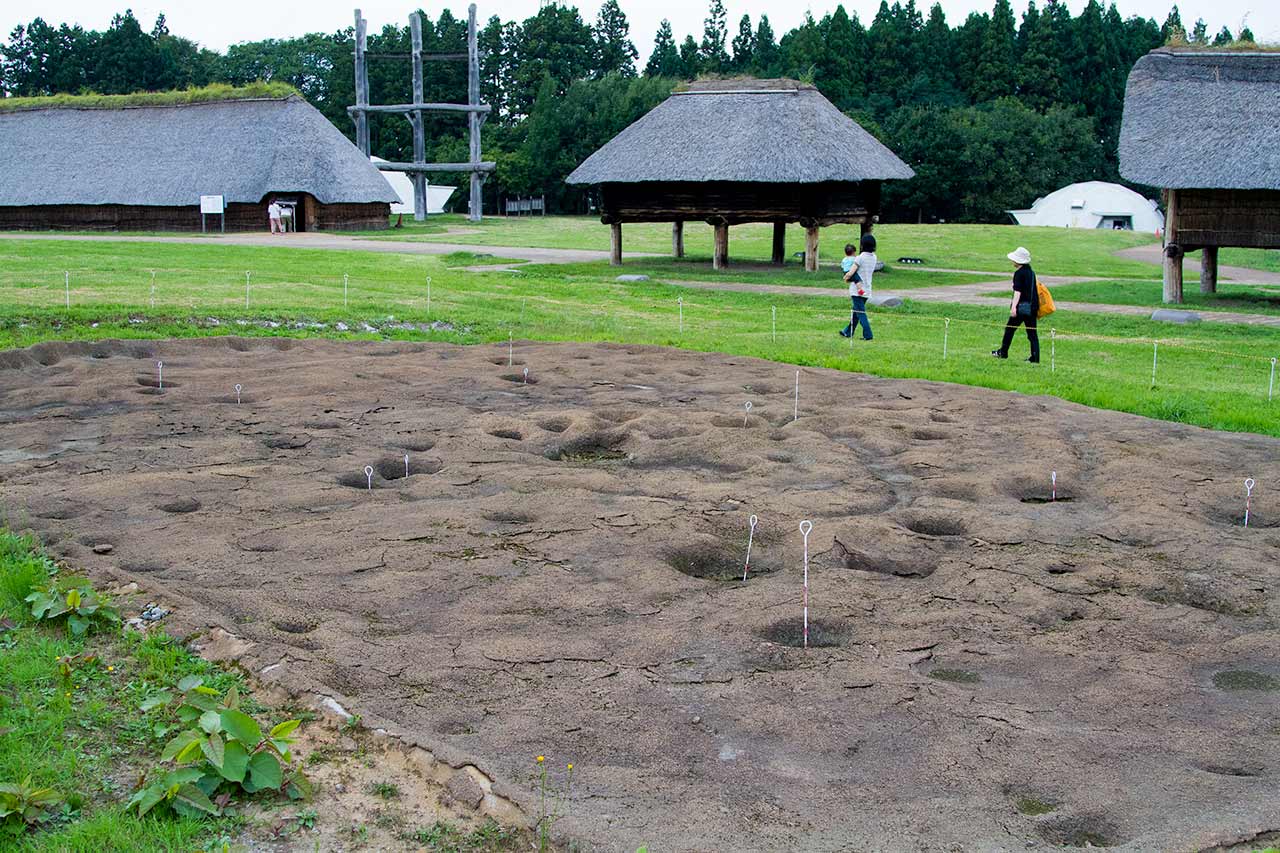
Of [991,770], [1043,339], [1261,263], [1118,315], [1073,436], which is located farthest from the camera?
[1261,263]

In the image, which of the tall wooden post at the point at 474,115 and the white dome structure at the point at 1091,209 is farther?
the white dome structure at the point at 1091,209

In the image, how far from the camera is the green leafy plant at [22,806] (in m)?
4.50

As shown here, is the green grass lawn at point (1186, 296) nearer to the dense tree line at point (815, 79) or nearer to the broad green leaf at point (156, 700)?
the broad green leaf at point (156, 700)

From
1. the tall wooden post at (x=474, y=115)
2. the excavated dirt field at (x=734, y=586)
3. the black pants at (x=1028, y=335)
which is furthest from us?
the tall wooden post at (x=474, y=115)

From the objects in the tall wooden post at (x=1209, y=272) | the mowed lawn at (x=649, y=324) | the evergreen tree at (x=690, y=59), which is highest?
the evergreen tree at (x=690, y=59)

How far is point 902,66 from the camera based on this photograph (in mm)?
73250

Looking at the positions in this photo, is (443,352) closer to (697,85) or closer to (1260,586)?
(1260,586)

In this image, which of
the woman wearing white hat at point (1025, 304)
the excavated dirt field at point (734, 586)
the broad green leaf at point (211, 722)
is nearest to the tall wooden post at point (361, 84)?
the woman wearing white hat at point (1025, 304)

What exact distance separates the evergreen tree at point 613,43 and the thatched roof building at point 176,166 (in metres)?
40.9

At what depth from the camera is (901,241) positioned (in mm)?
42812

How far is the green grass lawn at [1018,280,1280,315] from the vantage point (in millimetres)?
24061

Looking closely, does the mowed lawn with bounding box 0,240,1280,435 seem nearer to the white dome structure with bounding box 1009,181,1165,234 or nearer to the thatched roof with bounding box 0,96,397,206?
the thatched roof with bounding box 0,96,397,206

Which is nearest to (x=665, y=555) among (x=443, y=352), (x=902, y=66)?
(x=443, y=352)

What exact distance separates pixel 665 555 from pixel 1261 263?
33823 mm
